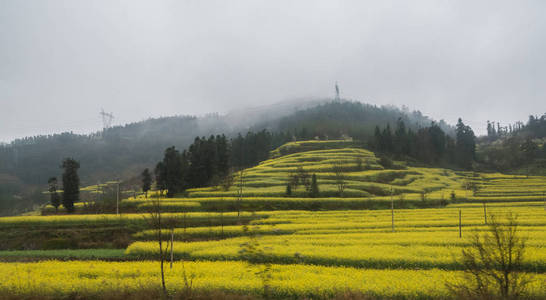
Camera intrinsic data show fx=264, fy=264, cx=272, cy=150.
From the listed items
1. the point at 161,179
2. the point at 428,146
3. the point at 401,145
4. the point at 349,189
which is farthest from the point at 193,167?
the point at 428,146

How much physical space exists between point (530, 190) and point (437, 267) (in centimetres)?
6608

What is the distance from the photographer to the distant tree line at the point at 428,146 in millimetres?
114125

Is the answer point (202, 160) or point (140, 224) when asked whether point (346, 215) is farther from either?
point (202, 160)

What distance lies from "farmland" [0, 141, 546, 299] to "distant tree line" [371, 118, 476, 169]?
1859 inches

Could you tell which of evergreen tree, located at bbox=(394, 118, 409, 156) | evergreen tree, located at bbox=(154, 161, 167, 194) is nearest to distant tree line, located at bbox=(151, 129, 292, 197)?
evergreen tree, located at bbox=(154, 161, 167, 194)

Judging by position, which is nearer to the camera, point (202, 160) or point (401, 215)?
point (401, 215)

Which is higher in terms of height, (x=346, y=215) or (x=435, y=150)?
(x=435, y=150)

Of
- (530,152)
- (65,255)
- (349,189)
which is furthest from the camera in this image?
(530,152)

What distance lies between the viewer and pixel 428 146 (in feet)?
391

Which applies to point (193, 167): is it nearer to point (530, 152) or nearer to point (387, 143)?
point (387, 143)

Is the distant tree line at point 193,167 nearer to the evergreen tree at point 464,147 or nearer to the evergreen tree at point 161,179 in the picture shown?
the evergreen tree at point 161,179

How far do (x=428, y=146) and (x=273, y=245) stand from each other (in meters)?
116

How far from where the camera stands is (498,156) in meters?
121

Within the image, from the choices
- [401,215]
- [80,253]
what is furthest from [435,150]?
[80,253]
